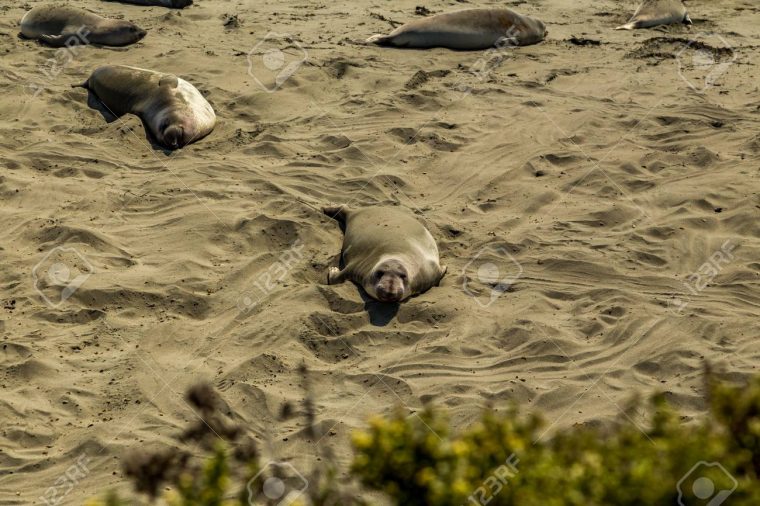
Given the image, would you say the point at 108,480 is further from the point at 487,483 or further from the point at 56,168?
the point at 56,168

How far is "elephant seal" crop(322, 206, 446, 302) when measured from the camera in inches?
248

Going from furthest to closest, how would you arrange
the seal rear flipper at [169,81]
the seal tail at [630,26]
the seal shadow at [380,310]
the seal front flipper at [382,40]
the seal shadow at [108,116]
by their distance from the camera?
1. the seal tail at [630,26]
2. the seal front flipper at [382,40]
3. the seal rear flipper at [169,81]
4. the seal shadow at [108,116]
5. the seal shadow at [380,310]

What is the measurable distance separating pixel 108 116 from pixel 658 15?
7.08 m

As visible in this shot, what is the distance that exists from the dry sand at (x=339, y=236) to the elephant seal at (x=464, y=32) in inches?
8.8

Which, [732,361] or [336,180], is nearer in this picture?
[732,361]

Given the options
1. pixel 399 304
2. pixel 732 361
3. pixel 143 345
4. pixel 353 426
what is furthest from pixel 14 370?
pixel 732 361

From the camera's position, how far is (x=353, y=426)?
16.7 ft

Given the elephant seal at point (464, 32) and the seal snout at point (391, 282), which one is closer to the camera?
the seal snout at point (391, 282)

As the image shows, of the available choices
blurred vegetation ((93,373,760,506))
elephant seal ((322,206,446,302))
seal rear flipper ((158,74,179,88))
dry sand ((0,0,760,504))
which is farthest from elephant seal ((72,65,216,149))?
blurred vegetation ((93,373,760,506))

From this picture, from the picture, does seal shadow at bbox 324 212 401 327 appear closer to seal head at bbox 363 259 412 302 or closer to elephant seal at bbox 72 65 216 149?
seal head at bbox 363 259 412 302

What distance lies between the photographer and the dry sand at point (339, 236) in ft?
17.6

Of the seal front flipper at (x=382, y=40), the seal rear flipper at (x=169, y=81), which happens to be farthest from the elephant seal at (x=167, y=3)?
the seal rear flipper at (x=169, y=81)

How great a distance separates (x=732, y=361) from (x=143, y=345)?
3.59 m

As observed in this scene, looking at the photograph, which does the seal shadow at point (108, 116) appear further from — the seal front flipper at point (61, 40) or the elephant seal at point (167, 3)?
the elephant seal at point (167, 3)
